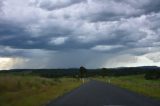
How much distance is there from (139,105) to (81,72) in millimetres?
163455

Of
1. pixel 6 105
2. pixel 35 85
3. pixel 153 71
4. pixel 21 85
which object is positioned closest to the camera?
pixel 6 105

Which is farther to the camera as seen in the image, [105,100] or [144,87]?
[144,87]

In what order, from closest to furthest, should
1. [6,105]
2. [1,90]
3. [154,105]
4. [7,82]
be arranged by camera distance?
[154,105], [6,105], [1,90], [7,82]

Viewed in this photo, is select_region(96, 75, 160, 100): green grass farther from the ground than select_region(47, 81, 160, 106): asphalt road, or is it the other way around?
select_region(96, 75, 160, 100): green grass

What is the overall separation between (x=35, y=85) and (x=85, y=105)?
31.9 m

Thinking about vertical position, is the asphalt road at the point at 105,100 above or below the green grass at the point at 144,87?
below

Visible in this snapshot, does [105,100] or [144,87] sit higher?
[144,87]

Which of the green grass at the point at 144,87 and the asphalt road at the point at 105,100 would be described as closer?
the asphalt road at the point at 105,100

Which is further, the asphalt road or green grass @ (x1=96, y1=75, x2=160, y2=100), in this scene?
green grass @ (x1=96, y1=75, x2=160, y2=100)

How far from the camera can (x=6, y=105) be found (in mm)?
23812

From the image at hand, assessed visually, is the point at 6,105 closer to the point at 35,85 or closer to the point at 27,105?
the point at 27,105

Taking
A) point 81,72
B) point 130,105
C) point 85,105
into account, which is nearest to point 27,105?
point 85,105

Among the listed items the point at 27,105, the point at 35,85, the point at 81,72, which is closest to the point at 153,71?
the point at 81,72

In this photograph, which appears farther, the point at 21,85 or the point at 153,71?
the point at 153,71
